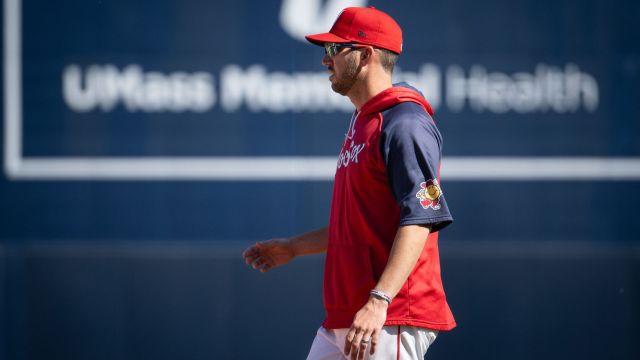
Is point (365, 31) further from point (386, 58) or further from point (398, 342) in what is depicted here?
point (398, 342)

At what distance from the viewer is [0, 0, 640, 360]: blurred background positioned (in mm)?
4723

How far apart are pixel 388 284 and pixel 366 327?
0.14 meters

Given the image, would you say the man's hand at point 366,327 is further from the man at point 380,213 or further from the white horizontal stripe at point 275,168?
the white horizontal stripe at point 275,168

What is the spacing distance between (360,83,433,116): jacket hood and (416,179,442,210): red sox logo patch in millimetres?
290

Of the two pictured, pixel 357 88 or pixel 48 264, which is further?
pixel 48 264

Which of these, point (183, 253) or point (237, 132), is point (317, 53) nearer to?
point (237, 132)

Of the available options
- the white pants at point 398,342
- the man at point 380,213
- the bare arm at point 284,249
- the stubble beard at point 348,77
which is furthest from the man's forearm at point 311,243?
the stubble beard at point 348,77

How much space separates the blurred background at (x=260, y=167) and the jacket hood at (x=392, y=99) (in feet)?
6.58

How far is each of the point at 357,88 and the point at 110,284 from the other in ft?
7.81

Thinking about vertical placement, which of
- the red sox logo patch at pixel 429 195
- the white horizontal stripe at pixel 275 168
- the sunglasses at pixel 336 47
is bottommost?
the red sox logo patch at pixel 429 195

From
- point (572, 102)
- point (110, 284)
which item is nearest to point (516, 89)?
point (572, 102)

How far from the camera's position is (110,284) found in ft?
15.6

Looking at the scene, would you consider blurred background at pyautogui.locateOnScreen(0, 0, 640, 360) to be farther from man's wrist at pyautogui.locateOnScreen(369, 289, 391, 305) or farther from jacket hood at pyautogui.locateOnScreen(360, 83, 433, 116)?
man's wrist at pyautogui.locateOnScreen(369, 289, 391, 305)

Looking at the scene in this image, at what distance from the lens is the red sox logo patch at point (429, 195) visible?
8.32ft
